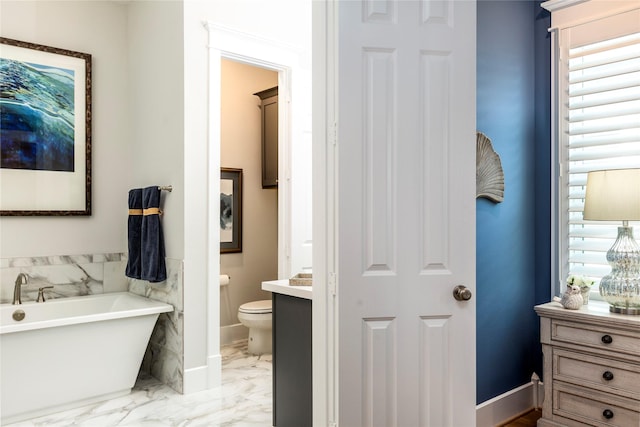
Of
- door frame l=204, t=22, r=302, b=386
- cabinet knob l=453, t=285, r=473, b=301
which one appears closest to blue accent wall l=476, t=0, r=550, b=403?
cabinet knob l=453, t=285, r=473, b=301

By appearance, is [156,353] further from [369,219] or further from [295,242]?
[369,219]

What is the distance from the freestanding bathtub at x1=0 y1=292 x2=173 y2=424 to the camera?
274 centimetres

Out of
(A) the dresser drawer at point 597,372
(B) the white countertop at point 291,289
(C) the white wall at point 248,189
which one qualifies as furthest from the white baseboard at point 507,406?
(C) the white wall at point 248,189

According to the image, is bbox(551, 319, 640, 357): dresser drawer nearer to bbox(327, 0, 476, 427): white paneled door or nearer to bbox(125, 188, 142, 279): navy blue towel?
bbox(327, 0, 476, 427): white paneled door

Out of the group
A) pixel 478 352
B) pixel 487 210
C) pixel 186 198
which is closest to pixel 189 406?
pixel 186 198

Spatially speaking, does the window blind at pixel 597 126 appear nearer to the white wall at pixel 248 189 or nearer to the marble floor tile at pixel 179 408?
the marble floor tile at pixel 179 408

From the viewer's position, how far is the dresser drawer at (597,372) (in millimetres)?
2348

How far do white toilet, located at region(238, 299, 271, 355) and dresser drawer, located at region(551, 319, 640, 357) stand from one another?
2.25 meters

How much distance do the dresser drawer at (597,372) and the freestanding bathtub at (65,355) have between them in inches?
97.3

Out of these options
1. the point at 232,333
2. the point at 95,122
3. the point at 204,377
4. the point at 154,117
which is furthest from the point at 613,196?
the point at 95,122

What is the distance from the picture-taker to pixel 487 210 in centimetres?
271

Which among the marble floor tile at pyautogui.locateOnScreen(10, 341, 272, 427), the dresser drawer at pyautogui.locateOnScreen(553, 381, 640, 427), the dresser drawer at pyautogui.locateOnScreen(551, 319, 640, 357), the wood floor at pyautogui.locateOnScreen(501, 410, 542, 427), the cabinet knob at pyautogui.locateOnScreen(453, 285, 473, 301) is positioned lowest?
the wood floor at pyautogui.locateOnScreen(501, 410, 542, 427)

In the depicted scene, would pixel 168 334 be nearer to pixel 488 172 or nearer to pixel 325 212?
pixel 325 212

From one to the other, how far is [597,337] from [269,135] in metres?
3.25
